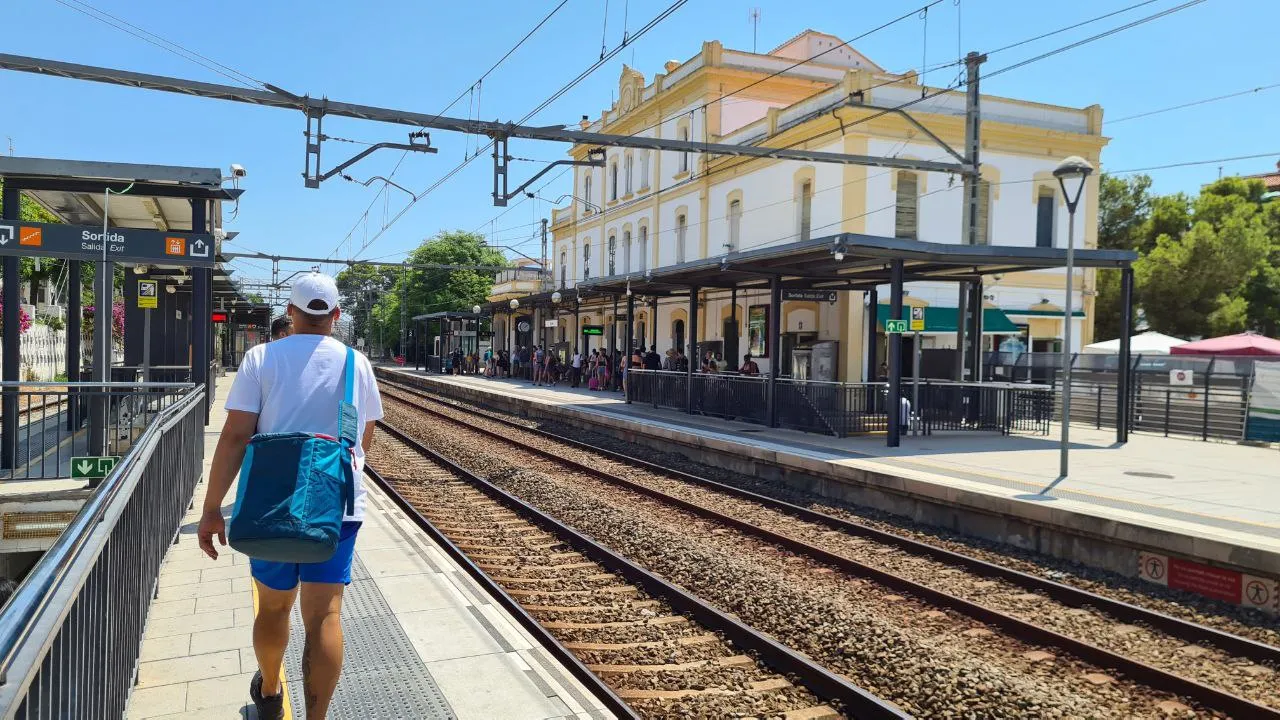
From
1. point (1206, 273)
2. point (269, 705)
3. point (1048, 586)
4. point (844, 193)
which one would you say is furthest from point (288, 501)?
point (1206, 273)

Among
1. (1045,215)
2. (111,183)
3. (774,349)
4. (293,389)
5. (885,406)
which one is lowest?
(885,406)

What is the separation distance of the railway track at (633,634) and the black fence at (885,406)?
7.99 metres

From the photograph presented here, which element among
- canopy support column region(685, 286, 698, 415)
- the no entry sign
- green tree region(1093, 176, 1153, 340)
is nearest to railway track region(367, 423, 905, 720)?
the no entry sign

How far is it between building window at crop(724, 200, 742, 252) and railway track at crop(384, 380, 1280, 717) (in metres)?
19.8

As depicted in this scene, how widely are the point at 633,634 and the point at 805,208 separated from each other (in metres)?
23.1

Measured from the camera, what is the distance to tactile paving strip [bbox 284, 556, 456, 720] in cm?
393

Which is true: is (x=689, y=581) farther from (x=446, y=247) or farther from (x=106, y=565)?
(x=446, y=247)

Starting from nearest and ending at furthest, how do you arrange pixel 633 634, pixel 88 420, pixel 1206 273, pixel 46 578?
pixel 46 578
pixel 633 634
pixel 88 420
pixel 1206 273

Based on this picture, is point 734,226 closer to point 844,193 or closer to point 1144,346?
point 844,193

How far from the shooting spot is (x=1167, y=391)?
18219 mm

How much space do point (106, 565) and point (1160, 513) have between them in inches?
366

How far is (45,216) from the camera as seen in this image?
35.5m

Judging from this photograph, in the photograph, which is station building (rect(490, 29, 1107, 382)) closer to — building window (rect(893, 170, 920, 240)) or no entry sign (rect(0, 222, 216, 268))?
building window (rect(893, 170, 920, 240))

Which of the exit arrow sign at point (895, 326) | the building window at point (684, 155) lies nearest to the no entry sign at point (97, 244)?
the exit arrow sign at point (895, 326)
